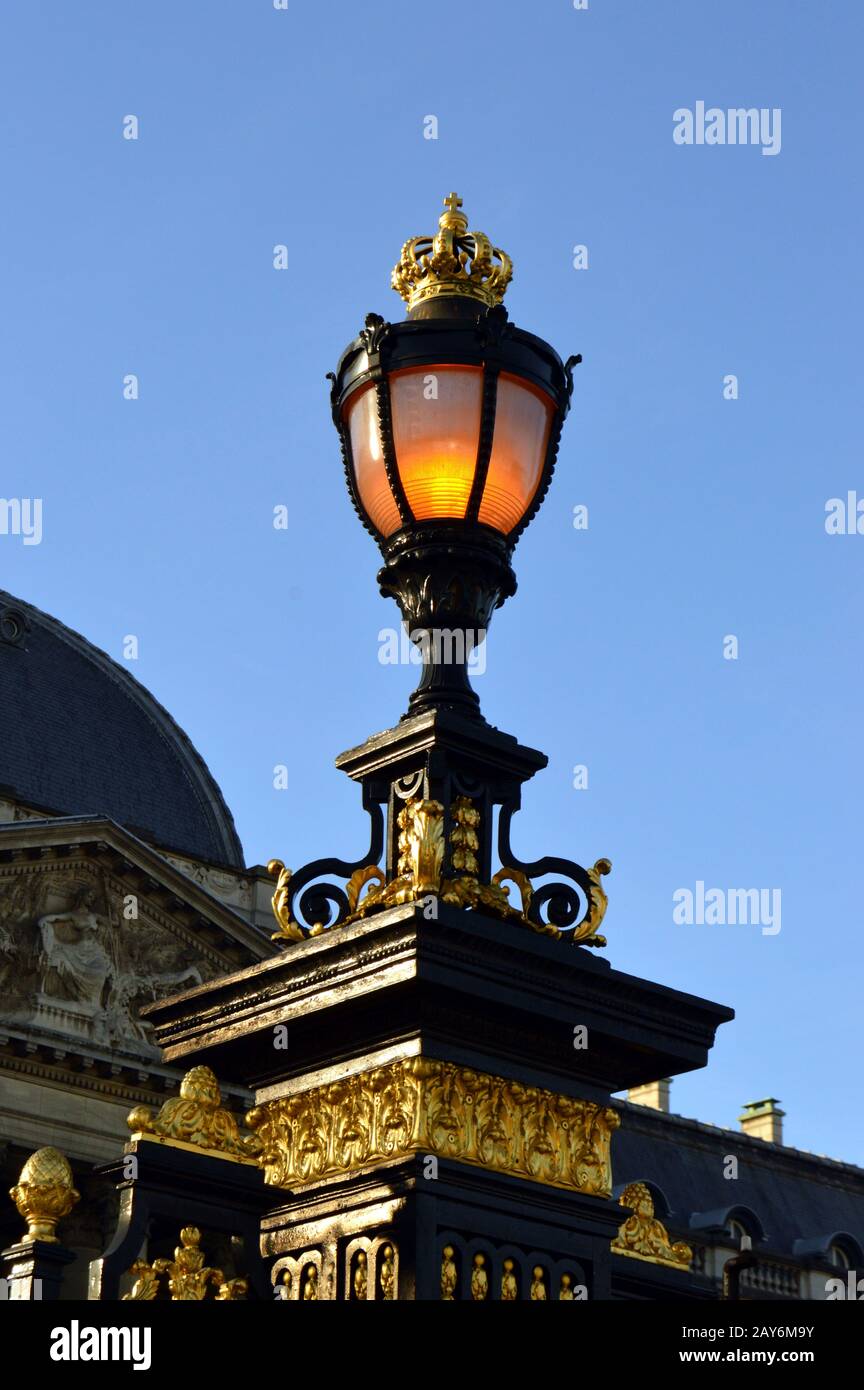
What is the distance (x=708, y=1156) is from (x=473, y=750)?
52.0m

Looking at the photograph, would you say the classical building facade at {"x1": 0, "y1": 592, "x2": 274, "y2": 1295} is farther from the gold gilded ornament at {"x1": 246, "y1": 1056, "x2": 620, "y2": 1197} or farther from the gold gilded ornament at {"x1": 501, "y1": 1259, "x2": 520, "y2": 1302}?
the gold gilded ornament at {"x1": 501, "y1": 1259, "x2": 520, "y2": 1302}

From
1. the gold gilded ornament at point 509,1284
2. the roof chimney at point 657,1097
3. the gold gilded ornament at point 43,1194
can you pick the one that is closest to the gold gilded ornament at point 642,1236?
the gold gilded ornament at point 509,1284

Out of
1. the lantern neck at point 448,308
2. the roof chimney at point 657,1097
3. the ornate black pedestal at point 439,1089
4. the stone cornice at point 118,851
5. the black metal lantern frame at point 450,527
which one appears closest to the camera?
the ornate black pedestal at point 439,1089

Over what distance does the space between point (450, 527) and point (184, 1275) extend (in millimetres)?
1751

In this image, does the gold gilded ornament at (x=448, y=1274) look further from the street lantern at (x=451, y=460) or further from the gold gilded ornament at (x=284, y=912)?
the street lantern at (x=451, y=460)

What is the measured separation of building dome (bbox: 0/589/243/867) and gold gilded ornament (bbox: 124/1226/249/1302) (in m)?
47.3

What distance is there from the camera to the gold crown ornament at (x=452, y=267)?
5941 millimetres

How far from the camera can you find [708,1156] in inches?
2207

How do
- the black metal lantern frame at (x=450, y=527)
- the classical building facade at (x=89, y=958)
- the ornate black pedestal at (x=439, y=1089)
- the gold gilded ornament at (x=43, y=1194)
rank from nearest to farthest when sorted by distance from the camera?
the gold gilded ornament at (x=43, y=1194), the ornate black pedestal at (x=439, y=1089), the black metal lantern frame at (x=450, y=527), the classical building facade at (x=89, y=958)

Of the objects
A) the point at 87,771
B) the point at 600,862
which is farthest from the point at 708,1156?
the point at 600,862

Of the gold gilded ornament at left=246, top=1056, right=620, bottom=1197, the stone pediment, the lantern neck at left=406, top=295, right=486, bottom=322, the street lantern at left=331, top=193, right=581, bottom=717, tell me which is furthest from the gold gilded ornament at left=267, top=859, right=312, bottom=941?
the stone pediment

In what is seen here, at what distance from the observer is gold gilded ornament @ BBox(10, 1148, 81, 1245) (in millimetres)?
4863

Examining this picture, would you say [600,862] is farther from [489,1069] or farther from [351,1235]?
[351,1235]

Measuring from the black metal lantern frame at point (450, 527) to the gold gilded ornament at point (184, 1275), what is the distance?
132 centimetres
